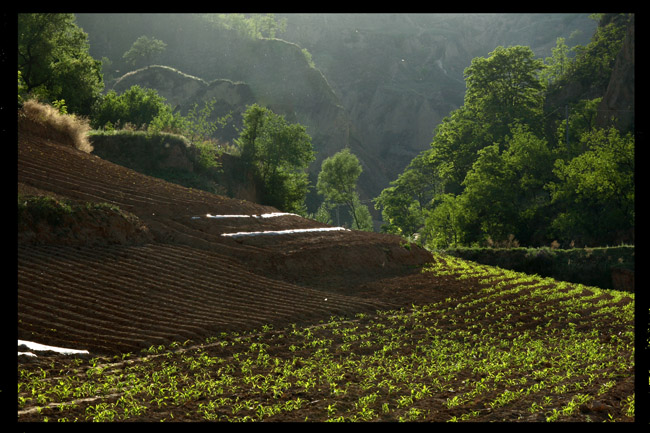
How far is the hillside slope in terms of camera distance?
33.3 ft

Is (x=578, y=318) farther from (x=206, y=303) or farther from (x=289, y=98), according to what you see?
(x=289, y=98)

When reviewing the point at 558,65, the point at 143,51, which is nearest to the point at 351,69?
the point at 143,51

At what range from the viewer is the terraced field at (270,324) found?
6371 mm

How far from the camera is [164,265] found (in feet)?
47.2

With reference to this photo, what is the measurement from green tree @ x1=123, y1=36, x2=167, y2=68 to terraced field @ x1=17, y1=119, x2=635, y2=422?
277ft

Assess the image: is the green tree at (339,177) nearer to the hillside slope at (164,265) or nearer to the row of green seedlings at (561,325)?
the hillside slope at (164,265)

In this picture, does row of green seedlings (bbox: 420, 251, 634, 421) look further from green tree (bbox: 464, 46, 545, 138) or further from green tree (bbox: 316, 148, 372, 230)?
green tree (bbox: 316, 148, 372, 230)

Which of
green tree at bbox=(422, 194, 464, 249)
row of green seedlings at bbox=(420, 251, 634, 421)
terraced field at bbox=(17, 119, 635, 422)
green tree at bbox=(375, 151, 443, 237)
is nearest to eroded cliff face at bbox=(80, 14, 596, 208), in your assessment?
green tree at bbox=(375, 151, 443, 237)

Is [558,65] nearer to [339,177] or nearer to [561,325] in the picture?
[339,177]

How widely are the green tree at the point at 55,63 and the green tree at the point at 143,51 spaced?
208 ft

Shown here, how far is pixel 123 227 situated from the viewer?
15.5 m

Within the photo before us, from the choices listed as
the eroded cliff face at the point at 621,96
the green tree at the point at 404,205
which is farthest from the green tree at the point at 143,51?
the eroded cliff face at the point at 621,96
